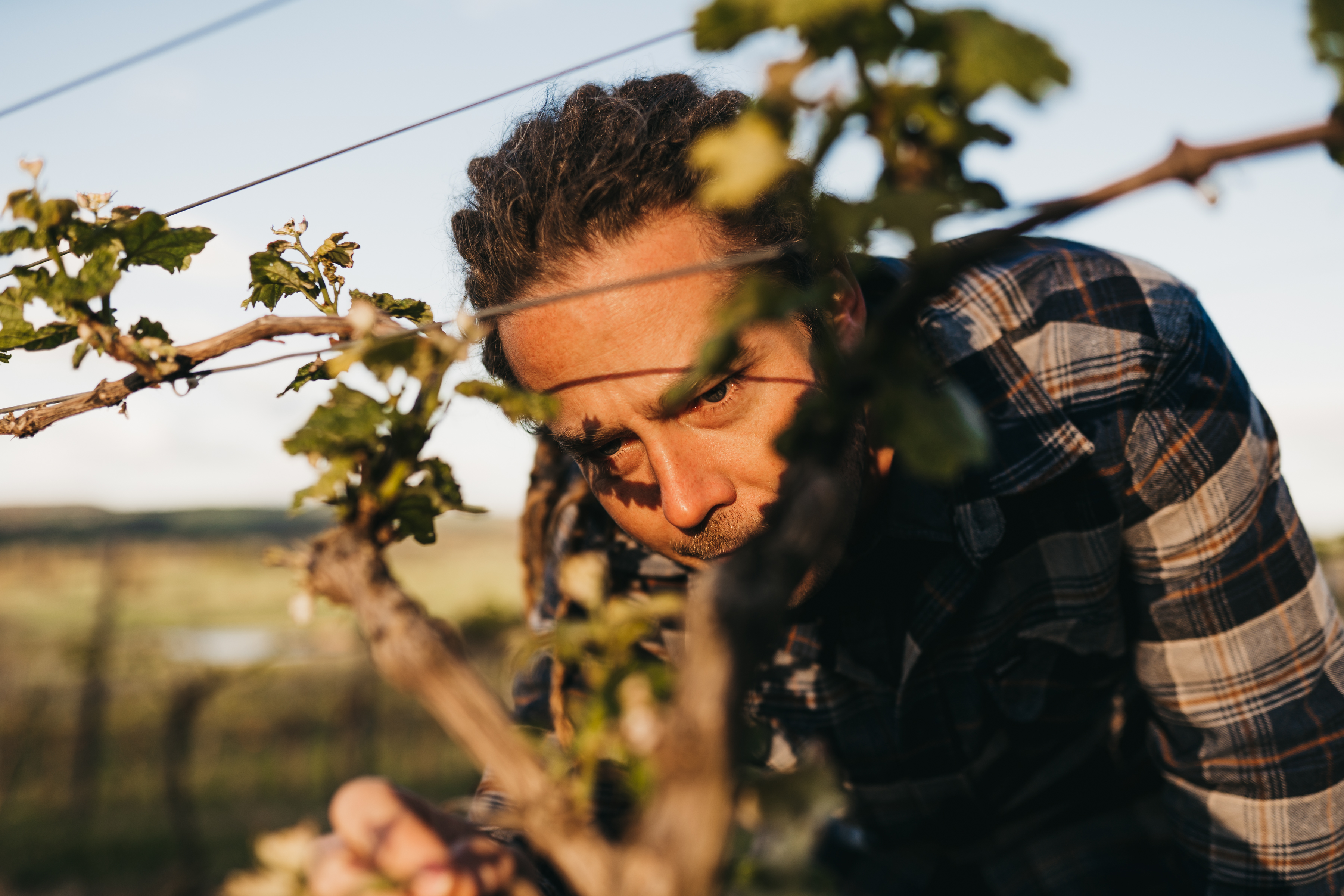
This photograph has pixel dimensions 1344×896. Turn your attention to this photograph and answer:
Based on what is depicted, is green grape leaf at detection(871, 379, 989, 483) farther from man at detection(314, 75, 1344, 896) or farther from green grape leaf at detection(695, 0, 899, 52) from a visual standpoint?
man at detection(314, 75, 1344, 896)

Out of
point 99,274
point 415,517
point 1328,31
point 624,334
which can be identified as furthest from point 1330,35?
point 99,274

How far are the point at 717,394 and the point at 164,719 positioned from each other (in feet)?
29.4

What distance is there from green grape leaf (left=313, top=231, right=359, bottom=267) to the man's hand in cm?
72

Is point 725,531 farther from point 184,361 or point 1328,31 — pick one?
point 1328,31

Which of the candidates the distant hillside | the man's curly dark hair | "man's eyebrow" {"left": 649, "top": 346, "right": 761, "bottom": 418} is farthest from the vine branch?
the distant hillside

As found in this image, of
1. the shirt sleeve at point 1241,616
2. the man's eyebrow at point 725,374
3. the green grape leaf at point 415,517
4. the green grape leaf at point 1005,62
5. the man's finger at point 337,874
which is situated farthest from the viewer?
the shirt sleeve at point 1241,616

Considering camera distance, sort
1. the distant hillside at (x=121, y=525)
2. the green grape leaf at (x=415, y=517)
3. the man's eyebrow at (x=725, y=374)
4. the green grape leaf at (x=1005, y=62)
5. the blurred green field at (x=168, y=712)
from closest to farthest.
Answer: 1. the green grape leaf at (x=1005, y=62)
2. the green grape leaf at (x=415, y=517)
3. the man's eyebrow at (x=725, y=374)
4. the blurred green field at (x=168, y=712)
5. the distant hillside at (x=121, y=525)

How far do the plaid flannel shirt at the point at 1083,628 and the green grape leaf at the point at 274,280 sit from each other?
4.24 ft

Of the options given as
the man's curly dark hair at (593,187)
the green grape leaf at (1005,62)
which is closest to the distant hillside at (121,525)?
the man's curly dark hair at (593,187)

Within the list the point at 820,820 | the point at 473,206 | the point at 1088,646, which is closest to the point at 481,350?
the point at 473,206

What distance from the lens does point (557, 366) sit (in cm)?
157

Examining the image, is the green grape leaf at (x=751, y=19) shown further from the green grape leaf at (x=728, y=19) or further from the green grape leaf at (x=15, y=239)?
the green grape leaf at (x=15, y=239)

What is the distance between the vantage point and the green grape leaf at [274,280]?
1203mm

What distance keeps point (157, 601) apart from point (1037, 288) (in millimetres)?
10111
